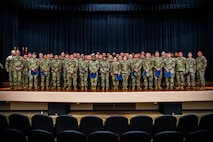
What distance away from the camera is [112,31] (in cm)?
1549

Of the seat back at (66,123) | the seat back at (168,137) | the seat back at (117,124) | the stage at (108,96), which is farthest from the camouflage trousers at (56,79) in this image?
the seat back at (168,137)

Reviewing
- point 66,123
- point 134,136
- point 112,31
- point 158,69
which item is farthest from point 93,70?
point 112,31

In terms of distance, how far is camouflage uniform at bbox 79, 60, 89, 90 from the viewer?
34.0 ft

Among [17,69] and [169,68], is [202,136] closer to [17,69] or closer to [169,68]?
[169,68]

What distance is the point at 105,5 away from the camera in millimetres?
14680

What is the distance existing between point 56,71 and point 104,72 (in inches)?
69.2

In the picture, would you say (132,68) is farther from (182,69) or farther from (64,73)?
(64,73)

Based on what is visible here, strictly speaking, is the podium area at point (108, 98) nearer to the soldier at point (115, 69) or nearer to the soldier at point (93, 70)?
the soldier at point (93, 70)

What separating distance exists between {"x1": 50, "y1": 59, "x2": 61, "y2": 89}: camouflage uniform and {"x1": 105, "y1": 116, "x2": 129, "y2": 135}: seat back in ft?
14.9

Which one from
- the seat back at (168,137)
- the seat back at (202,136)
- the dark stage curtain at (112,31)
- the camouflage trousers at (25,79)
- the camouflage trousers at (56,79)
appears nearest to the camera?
the seat back at (202,136)

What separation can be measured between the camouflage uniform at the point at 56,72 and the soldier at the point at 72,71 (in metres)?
0.37

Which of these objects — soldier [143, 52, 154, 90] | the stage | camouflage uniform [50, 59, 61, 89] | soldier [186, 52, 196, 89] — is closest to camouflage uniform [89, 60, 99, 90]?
the stage

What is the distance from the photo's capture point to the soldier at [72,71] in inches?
408

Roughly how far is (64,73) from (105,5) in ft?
18.0
